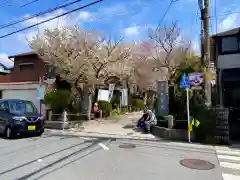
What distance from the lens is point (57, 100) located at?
16266 millimetres

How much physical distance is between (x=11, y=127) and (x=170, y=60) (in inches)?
576

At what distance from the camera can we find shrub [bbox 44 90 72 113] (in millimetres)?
16328

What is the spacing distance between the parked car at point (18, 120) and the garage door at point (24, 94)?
20.4ft

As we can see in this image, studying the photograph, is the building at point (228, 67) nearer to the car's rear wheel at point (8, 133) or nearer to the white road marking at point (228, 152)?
the white road marking at point (228, 152)

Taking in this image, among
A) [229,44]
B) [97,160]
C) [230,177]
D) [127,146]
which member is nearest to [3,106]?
[127,146]

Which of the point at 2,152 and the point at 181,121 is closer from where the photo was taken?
the point at 2,152

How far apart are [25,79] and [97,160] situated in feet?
53.9

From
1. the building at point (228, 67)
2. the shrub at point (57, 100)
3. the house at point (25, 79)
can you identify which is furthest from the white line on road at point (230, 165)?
the house at point (25, 79)

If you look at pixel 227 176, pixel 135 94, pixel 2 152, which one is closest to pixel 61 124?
pixel 2 152

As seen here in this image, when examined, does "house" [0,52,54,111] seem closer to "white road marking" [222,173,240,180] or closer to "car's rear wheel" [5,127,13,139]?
"car's rear wheel" [5,127,13,139]

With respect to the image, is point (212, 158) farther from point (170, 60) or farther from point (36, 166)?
point (170, 60)

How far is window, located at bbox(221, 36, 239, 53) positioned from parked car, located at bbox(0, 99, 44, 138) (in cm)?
1048

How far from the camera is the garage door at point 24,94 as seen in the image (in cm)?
1875

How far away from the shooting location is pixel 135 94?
3325 cm
